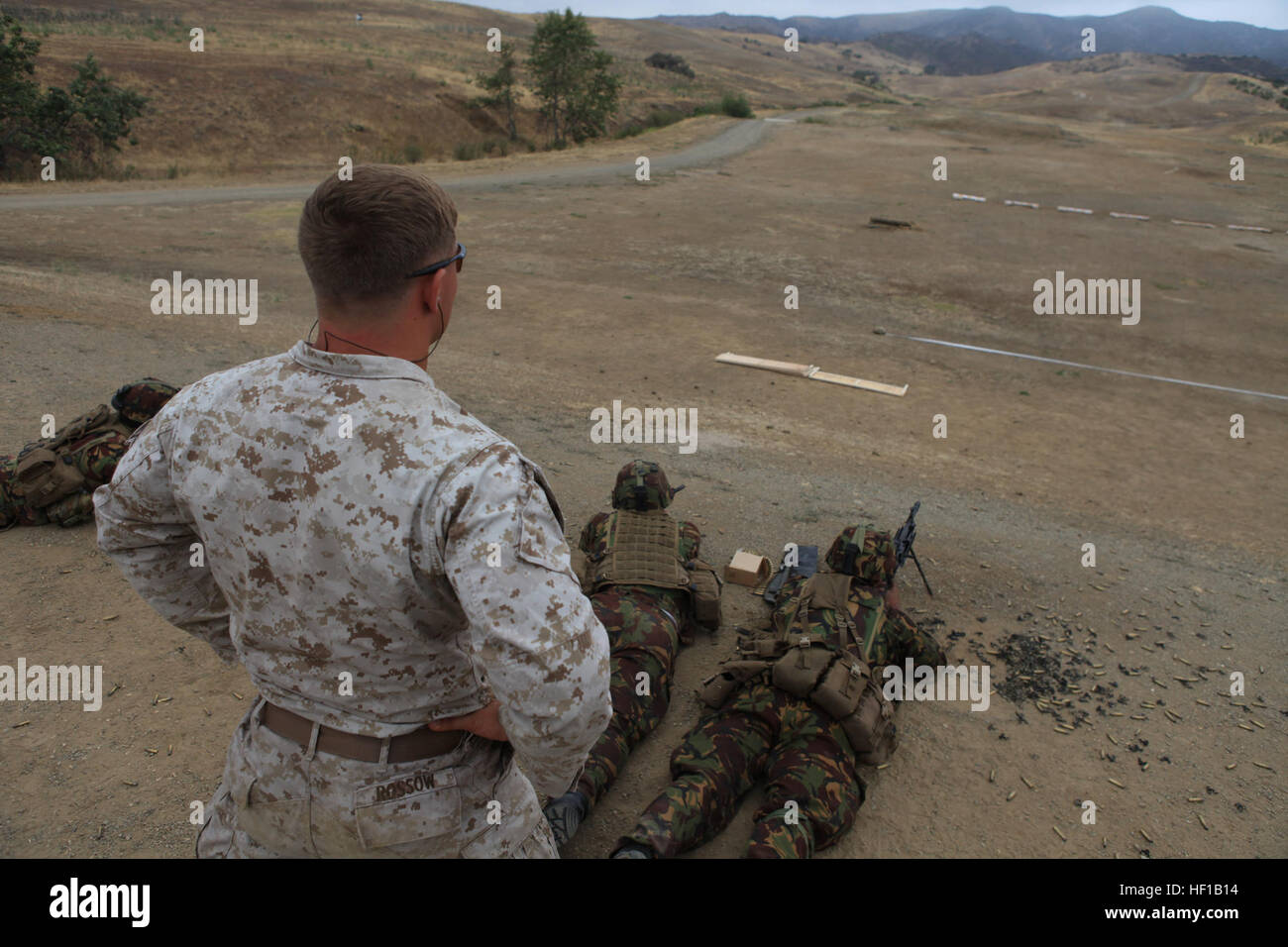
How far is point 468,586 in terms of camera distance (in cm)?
162

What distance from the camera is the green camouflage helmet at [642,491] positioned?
17.3ft

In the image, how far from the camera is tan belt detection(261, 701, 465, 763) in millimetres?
1943

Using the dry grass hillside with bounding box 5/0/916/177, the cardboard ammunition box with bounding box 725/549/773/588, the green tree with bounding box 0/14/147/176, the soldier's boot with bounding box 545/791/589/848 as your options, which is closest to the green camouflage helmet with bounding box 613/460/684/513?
the cardboard ammunition box with bounding box 725/549/773/588

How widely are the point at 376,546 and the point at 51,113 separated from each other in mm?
26324

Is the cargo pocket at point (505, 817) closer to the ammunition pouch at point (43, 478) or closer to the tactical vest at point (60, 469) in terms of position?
the tactical vest at point (60, 469)

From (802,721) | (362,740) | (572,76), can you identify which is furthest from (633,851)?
(572,76)

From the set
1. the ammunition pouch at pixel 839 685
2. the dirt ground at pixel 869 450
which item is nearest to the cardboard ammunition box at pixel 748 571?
the dirt ground at pixel 869 450

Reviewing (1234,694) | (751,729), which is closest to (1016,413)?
(1234,694)

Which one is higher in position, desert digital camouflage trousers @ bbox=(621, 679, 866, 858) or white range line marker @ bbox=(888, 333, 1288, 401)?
white range line marker @ bbox=(888, 333, 1288, 401)

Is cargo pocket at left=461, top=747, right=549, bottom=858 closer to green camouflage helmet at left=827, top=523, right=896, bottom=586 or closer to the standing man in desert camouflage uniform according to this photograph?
the standing man in desert camouflage uniform

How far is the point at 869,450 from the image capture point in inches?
323

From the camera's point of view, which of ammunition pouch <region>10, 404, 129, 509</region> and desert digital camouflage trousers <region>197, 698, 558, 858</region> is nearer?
desert digital camouflage trousers <region>197, 698, 558, 858</region>

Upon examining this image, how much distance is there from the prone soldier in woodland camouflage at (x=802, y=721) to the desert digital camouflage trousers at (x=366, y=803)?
4.51 ft

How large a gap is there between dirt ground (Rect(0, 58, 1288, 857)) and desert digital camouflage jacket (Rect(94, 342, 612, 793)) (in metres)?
2.00
